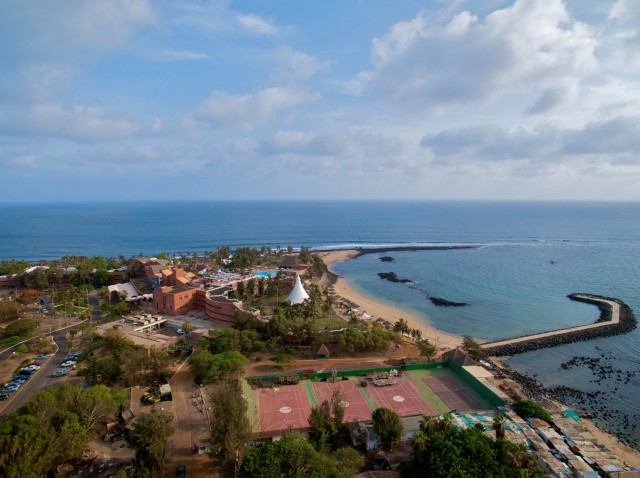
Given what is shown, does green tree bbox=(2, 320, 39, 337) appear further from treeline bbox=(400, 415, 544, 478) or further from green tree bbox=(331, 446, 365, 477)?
treeline bbox=(400, 415, 544, 478)

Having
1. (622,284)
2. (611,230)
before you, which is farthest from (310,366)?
(611,230)

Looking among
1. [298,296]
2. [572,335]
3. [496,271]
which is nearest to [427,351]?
[298,296]

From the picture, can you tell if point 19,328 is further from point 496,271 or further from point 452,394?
point 496,271

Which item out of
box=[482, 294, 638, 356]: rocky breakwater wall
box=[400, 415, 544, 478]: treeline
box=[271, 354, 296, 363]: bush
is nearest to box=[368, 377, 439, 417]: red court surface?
box=[271, 354, 296, 363]: bush

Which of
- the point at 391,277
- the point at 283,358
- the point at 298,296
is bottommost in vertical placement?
the point at 391,277

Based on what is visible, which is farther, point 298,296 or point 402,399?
point 298,296

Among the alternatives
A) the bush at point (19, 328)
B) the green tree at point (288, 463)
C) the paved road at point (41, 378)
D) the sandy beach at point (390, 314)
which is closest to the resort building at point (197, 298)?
the paved road at point (41, 378)
